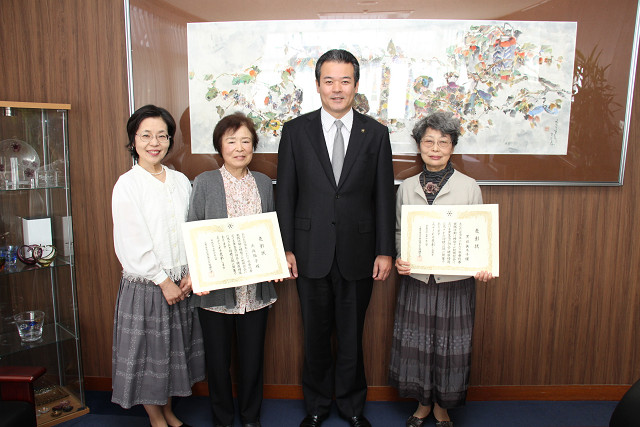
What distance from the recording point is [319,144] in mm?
2088

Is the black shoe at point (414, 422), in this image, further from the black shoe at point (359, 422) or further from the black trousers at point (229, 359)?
the black trousers at point (229, 359)

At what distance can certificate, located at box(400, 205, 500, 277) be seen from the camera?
206 cm

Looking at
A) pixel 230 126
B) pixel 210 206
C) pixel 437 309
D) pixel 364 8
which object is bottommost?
pixel 437 309

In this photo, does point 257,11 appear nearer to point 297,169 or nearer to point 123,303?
point 297,169

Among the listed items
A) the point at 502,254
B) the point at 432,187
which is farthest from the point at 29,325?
the point at 502,254

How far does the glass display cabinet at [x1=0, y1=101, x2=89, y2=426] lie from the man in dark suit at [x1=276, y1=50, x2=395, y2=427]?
130 cm

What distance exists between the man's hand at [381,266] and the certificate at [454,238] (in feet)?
0.47

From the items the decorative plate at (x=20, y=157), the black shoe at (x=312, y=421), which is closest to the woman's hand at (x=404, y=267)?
the black shoe at (x=312, y=421)

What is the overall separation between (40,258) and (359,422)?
198 centimetres

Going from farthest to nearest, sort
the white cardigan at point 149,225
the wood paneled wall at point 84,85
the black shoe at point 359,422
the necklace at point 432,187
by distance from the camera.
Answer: the wood paneled wall at point 84,85, the black shoe at point 359,422, the necklace at point 432,187, the white cardigan at point 149,225

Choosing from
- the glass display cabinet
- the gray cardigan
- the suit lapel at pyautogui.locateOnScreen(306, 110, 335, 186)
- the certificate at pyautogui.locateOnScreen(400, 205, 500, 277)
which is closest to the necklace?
the certificate at pyautogui.locateOnScreen(400, 205, 500, 277)

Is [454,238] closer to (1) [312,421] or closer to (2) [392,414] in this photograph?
(2) [392,414]

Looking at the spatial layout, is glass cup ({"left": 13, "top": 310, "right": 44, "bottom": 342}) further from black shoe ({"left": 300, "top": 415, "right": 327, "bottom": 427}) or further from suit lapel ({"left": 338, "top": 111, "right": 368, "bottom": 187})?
suit lapel ({"left": 338, "top": 111, "right": 368, "bottom": 187})

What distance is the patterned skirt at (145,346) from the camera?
2006 millimetres
